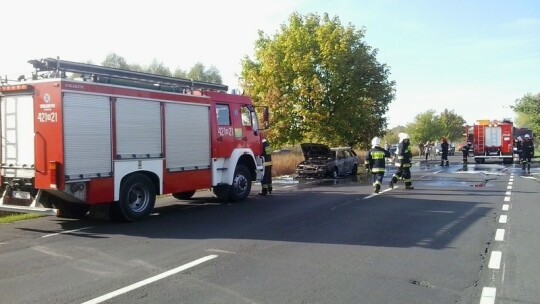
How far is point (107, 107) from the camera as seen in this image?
9.63 meters

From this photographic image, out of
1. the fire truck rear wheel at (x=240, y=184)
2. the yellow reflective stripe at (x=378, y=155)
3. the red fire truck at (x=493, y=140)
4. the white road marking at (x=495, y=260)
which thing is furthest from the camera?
the red fire truck at (x=493, y=140)

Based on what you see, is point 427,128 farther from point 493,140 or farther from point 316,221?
point 316,221

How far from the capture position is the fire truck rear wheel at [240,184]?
1331cm

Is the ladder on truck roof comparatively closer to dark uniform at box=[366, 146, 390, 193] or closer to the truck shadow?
the truck shadow

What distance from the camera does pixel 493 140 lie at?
35.1 meters

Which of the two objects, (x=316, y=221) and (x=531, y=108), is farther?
(x=531, y=108)

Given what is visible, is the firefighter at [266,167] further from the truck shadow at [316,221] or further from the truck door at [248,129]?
the truck shadow at [316,221]

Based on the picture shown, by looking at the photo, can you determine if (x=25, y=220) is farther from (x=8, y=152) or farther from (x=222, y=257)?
(x=222, y=257)

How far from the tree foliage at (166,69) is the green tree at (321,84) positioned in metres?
26.7

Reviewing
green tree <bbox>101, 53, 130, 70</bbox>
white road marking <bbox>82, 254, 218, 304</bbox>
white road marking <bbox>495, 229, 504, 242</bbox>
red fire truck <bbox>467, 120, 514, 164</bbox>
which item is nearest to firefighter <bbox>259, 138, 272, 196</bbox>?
white road marking <bbox>495, 229, 504, 242</bbox>

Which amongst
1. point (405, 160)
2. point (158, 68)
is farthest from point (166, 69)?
point (405, 160)

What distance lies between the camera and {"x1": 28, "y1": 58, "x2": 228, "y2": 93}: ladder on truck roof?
9188 mm

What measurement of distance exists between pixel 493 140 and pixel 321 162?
18471 mm

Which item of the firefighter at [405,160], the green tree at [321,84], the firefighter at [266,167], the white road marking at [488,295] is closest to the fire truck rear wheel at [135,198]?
the firefighter at [266,167]
